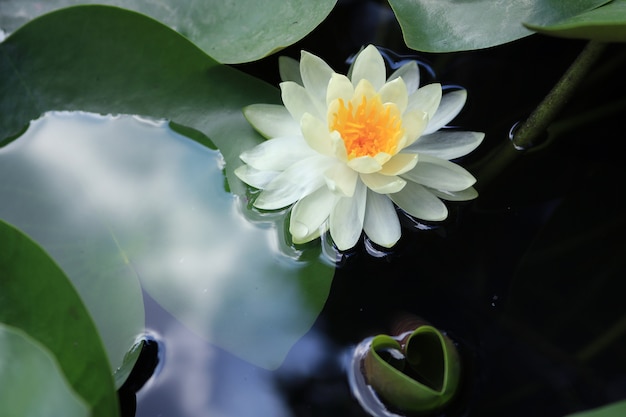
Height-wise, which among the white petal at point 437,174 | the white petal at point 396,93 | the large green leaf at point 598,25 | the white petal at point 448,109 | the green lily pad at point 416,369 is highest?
the large green leaf at point 598,25

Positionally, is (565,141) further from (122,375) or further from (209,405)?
(122,375)

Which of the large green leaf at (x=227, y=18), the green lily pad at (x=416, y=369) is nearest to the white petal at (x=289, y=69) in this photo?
the large green leaf at (x=227, y=18)

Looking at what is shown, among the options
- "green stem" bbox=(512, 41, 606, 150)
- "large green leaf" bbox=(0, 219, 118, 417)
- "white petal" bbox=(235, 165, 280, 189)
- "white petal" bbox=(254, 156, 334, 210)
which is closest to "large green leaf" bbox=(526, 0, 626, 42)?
"green stem" bbox=(512, 41, 606, 150)

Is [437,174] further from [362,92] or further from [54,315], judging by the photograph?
[54,315]

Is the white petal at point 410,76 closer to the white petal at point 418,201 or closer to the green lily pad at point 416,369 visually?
the white petal at point 418,201

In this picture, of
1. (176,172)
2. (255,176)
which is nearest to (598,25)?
(255,176)

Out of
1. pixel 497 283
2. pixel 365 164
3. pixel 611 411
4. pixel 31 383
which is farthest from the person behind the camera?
pixel 497 283

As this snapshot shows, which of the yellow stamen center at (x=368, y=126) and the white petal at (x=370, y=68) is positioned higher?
the white petal at (x=370, y=68)
